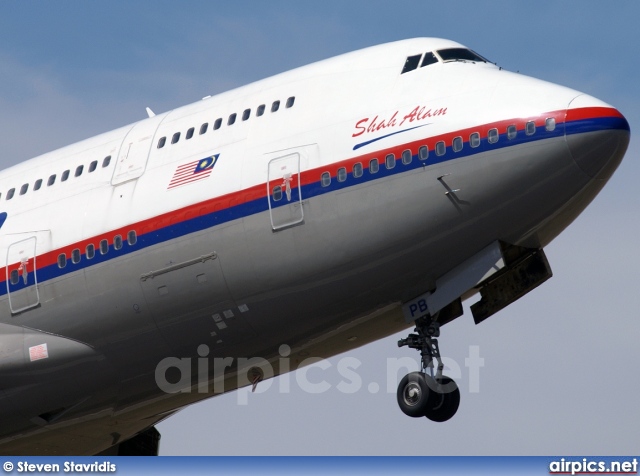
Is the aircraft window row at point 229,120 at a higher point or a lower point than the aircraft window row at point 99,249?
higher

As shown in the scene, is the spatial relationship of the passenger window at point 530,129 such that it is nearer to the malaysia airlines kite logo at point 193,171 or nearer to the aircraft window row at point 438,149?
the aircraft window row at point 438,149

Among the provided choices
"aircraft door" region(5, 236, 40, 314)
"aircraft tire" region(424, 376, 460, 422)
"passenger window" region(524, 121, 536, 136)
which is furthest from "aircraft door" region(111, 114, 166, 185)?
"passenger window" region(524, 121, 536, 136)

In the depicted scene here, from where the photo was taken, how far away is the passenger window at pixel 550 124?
125 ft

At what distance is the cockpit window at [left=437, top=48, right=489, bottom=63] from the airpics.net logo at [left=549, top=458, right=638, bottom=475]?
481 inches

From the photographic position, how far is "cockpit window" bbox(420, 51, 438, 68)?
41.3m

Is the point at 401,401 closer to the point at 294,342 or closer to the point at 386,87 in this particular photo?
the point at 294,342

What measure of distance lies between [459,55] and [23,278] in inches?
508

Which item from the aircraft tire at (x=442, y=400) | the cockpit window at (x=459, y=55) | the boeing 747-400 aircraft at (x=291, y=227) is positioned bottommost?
the aircraft tire at (x=442, y=400)

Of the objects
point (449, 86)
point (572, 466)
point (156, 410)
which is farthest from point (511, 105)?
point (156, 410)

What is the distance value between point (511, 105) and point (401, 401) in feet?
24.6

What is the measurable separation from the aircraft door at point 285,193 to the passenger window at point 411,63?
3567 millimetres

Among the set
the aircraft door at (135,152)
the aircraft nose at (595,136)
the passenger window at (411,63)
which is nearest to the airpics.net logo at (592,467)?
the aircraft nose at (595,136)

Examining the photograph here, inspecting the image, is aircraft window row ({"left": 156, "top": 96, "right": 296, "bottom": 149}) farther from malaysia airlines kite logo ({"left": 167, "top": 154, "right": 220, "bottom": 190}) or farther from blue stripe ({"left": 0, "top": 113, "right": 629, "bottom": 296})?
blue stripe ({"left": 0, "top": 113, "right": 629, "bottom": 296})

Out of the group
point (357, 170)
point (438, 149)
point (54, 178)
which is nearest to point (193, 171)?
point (357, 170)
